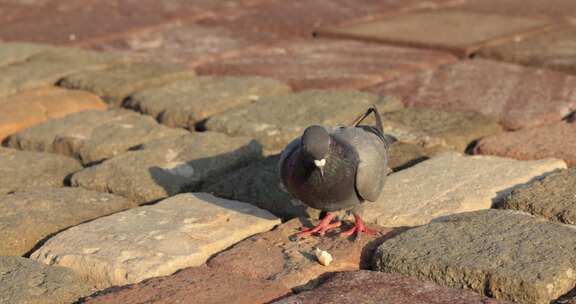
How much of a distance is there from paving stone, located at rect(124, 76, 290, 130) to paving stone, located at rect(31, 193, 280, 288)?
118 cm

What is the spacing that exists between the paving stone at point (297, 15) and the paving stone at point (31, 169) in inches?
96.4

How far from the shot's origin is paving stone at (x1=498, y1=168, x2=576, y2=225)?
3342 mm

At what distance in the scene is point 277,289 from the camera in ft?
9.52

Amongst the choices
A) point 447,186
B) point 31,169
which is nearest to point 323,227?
point 447,186

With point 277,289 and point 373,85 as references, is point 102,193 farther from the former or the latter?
point 373,85

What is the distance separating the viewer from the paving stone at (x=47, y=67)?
17.7 ft

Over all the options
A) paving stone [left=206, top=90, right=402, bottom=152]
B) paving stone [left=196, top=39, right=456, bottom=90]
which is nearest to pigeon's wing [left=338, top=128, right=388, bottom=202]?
paving stone [left=206, top=90, right=402, bottom=152]

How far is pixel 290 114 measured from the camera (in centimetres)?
467

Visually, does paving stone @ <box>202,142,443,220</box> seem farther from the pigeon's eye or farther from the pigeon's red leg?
the pigeon's eye

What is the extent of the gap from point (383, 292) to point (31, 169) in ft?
6.73

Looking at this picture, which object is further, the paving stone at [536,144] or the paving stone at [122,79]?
the paving stone at [122,79]

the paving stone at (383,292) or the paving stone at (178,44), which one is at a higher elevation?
the paving stone at (383,292)

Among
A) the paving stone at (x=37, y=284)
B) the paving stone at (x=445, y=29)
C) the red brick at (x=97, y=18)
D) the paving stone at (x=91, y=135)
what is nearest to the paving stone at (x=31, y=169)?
the paving stone at (x=91, y=135)

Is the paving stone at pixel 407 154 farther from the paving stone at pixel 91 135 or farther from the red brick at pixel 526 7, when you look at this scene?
the red brick at pixel 526 7
